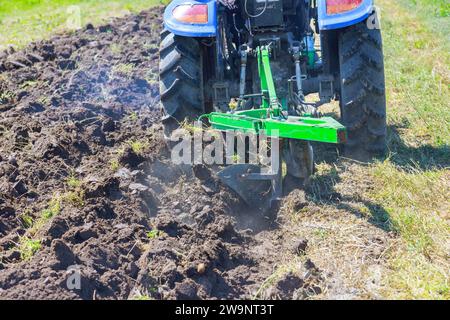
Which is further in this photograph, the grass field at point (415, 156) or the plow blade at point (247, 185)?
the plow blade at point (247, 185)

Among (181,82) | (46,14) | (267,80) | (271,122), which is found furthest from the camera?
(46,14)

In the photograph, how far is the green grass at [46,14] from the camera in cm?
1216

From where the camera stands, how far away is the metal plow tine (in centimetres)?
573

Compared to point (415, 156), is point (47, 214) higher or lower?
higher

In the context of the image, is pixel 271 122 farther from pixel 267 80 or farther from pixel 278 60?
pixel 278 60

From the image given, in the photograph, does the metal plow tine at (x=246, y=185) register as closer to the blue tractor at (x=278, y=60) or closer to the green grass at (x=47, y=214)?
the blue tractor at (x=278, y=60)

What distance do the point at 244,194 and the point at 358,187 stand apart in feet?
2.79

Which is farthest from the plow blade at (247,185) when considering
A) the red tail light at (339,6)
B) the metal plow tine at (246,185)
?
the red tail light at (339,6)

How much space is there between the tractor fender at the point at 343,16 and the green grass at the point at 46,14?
6.35 m

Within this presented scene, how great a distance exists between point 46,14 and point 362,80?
921 cm

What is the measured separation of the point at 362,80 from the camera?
6.16m

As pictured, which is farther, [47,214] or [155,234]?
[47,214]

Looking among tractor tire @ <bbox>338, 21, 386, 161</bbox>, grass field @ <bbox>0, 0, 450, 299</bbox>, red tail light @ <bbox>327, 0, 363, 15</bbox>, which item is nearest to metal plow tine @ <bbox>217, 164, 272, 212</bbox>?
grass field @ <bbox>0, 0, 450, 299</bbox>

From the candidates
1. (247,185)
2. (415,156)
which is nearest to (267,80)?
(247,185)
